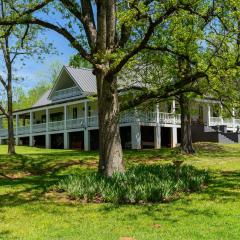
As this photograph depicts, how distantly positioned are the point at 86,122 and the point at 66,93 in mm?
6026

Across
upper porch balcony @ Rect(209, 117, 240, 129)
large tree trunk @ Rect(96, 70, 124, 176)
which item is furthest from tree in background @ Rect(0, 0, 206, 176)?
upper porch balcony @ Rect(209, 117, 240, 129)

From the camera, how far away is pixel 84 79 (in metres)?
47.2

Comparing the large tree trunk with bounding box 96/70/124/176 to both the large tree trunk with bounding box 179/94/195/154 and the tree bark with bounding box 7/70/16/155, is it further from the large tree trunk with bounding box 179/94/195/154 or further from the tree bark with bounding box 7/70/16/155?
the tree bark with bounding box 7/70/16/155

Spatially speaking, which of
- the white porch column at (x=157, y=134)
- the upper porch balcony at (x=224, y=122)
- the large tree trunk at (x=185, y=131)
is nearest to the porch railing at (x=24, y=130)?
the white porch column at (x=157, y=134)

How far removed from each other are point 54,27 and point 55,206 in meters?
7.29

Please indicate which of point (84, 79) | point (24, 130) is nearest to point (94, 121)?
point (84, 79)

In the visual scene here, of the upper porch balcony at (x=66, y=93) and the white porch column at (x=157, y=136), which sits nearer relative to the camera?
the white porch column at (x=157, y=136)

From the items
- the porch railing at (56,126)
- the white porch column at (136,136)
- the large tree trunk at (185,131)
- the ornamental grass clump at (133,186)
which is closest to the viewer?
the ornamental grass clump at (133,186)

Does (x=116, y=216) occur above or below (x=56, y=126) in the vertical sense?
below

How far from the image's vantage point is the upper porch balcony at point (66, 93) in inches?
1850

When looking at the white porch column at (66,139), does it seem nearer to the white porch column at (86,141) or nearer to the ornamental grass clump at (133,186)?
the white porch column at (86,141)

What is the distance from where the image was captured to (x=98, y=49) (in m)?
16.0

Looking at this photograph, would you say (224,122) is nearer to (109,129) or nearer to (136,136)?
(136,136)

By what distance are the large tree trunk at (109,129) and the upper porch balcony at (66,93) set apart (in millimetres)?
30582
